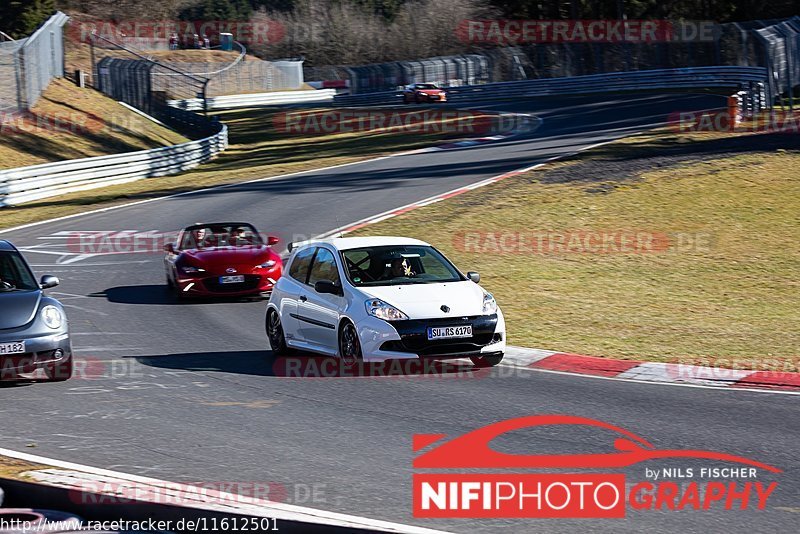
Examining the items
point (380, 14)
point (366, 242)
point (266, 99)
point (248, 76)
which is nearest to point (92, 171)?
point (366, 242)

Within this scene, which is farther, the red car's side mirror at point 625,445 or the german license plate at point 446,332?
the german license plate at point 446,332

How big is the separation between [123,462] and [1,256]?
15.9ft

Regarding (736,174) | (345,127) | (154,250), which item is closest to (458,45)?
(345,127)

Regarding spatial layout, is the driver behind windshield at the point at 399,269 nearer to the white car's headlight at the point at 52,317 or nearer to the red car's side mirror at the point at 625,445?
the white car's headlight at the point at 52,317

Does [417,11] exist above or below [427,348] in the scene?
above

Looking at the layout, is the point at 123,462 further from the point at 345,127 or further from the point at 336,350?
the point at 345,127

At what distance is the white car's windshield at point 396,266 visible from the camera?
43.4ft

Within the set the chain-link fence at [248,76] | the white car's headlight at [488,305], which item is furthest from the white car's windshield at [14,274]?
the chain-link fence at [248,76]

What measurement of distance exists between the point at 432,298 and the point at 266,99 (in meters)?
68.6

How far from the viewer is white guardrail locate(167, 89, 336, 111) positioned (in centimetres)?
7512

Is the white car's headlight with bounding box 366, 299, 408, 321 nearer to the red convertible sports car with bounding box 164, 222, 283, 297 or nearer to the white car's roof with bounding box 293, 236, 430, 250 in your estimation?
the white car's roof with bounding box 293, 236, 430, 250

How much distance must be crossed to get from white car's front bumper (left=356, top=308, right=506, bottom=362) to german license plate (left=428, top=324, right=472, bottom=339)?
46 mm

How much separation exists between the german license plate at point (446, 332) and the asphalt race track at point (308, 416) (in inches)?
18.6

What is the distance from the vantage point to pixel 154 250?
80.1 ft
